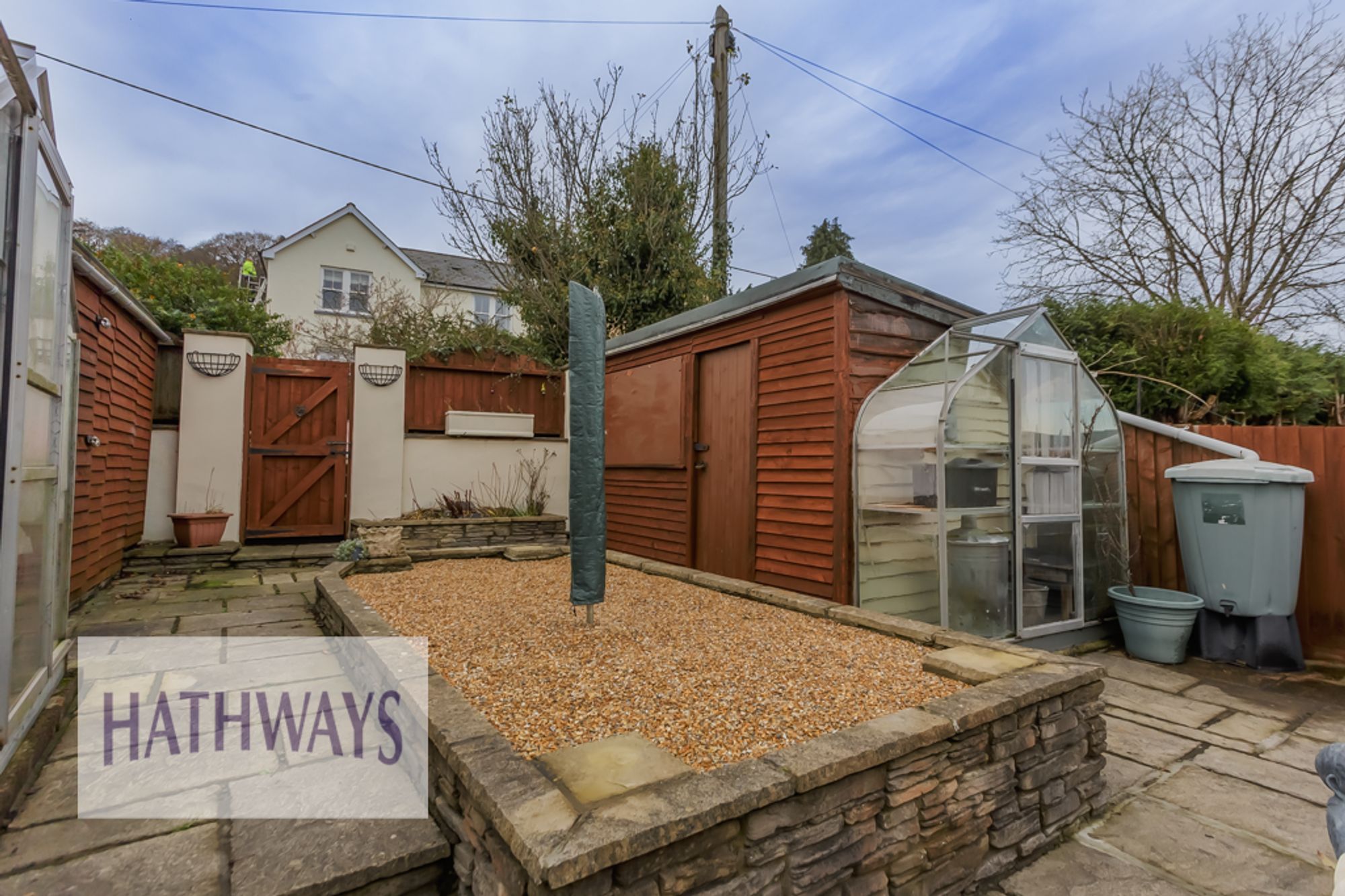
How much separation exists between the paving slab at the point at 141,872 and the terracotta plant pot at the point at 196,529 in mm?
4745

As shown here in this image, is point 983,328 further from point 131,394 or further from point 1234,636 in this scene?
point 131,394

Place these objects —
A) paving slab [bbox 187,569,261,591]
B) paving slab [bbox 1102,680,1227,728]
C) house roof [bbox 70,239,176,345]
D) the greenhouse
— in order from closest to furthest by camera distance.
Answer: paving slab [bbox 1102,680,1227,728], the greenhouse, house roof [bbox 70,239,176,345], paving slab [bbox 187,569,261,591]

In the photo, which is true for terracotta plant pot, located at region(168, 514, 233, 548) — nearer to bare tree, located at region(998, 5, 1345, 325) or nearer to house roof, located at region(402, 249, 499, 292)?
bare tree, located at region(998, 5, 1345, 325)

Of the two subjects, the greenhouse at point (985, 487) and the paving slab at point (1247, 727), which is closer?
the paving slab at point (1247, 727)

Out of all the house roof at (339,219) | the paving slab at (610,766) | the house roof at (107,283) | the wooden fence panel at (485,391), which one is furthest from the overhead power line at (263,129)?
the house roof at (339,219)

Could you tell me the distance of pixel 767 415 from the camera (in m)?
4.43

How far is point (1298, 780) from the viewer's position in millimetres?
2336

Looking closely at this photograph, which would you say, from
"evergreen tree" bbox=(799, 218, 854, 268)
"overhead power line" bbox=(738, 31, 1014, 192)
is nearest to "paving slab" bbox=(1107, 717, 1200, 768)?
"overhead power line" bbox=(738, 31, 1014, 192)

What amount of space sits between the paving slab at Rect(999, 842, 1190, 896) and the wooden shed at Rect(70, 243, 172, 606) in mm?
4902

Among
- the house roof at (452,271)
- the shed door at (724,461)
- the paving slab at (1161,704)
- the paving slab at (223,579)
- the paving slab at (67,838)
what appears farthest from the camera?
the house roof at (452,271)

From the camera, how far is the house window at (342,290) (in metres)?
14.3

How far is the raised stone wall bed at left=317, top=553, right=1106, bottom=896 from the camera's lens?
1.23 meters

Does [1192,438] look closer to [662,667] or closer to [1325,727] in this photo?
[1325,727]

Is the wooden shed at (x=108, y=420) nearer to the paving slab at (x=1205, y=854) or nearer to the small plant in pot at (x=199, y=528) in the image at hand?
the small plant in pot at (x=199, y=528)
